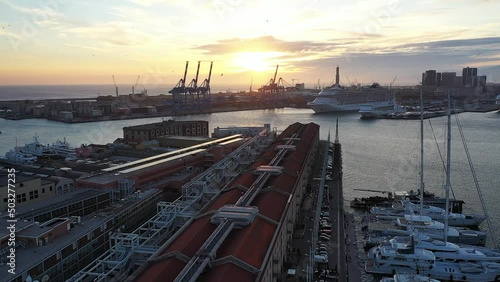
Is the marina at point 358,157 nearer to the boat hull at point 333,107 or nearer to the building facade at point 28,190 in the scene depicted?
the boat hull at point 333,107

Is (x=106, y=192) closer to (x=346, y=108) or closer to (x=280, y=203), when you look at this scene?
(x=280, y=203)

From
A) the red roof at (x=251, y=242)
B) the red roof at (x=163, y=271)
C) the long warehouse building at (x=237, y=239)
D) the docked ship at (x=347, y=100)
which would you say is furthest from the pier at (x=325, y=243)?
the docked ship at (x=347, y=100)

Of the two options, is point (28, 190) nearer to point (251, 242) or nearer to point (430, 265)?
point (251, 242)

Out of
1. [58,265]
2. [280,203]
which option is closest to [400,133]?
[280,203]

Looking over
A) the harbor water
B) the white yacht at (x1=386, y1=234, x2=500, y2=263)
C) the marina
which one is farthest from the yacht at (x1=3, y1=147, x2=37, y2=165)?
the white yacht at (x1=386, y1=234, x2=500, y2=263)

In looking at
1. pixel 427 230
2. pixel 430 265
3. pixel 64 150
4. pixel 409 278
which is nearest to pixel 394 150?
pixel 427 230

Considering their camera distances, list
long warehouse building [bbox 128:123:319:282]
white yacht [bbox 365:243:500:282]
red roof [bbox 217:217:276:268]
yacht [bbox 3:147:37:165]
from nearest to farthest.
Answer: long warehouse building [bbox 128:123:319:282]
red roof [bbox 217:217:276:268]
white yacht [bbox 365:243:500:282]
yacht [bbox 3:147:37:165]

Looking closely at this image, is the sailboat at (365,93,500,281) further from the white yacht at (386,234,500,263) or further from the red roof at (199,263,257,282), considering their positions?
the red roof at (199,263,257,282)
